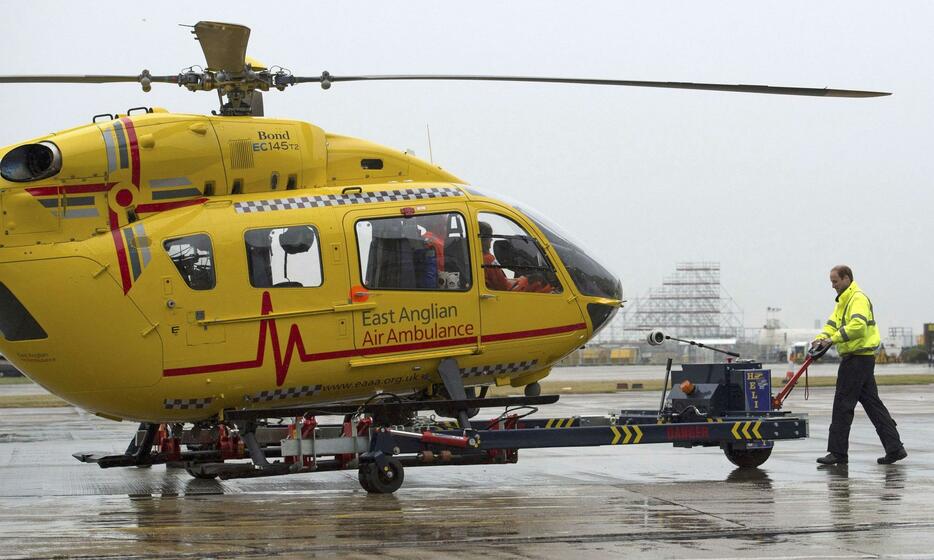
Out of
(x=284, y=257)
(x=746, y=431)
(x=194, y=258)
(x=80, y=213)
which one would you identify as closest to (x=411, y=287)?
(x=284, y=257)

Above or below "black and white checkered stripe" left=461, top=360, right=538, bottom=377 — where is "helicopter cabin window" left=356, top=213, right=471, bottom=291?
above

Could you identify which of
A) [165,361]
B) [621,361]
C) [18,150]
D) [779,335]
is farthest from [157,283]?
[779,335]

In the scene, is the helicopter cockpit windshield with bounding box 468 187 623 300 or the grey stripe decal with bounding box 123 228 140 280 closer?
the grey stripe decal with bounding box 123 228 140 280

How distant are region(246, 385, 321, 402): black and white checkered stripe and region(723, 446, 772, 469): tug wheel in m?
4.49

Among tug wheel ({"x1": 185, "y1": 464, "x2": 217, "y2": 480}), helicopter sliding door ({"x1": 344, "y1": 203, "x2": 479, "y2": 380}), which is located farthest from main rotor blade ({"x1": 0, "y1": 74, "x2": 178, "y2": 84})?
tug wheel ({"x1": 185, "y1": 464, "x2": 217, "y2": 480})

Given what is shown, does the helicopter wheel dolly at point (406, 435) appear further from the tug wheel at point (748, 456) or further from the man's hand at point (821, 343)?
the man's hand at point (821, 343)

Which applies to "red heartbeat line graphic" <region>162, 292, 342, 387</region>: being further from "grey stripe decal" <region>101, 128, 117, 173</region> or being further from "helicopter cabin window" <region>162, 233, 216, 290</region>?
"grey stripe decal" <region>101, 128, 117, 173</region>

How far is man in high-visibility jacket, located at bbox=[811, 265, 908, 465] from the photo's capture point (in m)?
12.2

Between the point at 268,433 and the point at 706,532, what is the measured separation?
4.78 metres

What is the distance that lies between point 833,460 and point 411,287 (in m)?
4.94

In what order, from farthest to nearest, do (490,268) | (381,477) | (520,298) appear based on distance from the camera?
(520,298)
(490,268)
(381,477)

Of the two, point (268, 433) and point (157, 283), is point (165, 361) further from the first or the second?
point (268, 433)

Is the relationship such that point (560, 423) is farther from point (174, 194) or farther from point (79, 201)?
point (79, 201)

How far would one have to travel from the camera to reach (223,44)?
9656 millimetres
